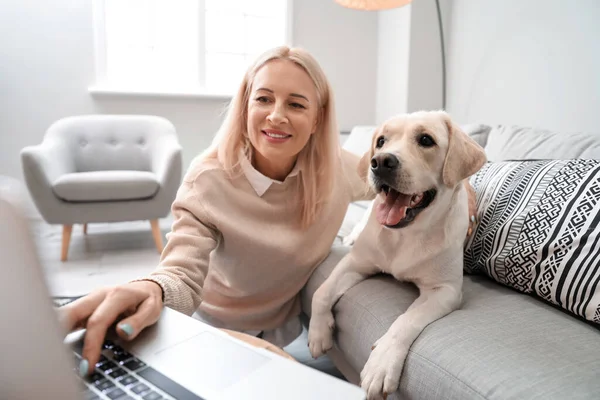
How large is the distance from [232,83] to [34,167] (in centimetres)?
215

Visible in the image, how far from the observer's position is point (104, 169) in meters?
3.51

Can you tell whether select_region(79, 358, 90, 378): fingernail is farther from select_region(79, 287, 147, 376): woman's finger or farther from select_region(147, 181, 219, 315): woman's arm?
select_region(147, 181, 219, 315): woman's arm

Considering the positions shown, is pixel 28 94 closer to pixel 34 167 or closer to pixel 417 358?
pixel 34 167

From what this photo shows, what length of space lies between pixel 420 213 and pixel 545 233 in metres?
0.29

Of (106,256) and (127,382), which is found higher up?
(127,382)

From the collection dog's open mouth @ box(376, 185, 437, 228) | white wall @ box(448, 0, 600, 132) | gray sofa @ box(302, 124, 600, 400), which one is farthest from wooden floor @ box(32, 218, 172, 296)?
white wall @ box(448, 0, 600, 132)

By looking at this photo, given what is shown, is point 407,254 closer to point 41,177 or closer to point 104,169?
point 41,177

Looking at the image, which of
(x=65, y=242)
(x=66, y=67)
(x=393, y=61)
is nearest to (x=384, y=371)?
(x=65, y=242)

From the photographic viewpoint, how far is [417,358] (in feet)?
2.81

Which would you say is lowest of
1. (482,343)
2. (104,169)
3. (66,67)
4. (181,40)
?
(104,169)

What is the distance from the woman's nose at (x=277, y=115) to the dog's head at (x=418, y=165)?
27cm

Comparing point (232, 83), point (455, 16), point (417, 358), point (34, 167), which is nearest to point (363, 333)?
point (417, 358)

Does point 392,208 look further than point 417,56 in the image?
No

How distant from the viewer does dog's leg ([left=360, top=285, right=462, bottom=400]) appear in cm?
86
